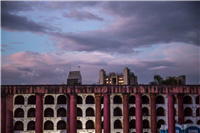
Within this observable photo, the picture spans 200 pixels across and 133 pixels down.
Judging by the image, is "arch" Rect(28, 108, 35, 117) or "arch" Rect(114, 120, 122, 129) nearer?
"arch" Rect(28, 108, 35, 117)

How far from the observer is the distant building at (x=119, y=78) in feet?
314

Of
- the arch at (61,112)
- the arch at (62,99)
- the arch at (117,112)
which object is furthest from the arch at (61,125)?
the arch at (117,112)

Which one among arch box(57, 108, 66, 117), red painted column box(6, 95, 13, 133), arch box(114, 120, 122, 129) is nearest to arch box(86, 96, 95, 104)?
arch box(57, 108, 66, 117)

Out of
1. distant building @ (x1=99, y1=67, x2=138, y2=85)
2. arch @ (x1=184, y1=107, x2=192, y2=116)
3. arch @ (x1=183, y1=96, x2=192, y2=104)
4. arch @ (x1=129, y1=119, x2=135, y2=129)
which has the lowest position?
arch @ (x1=129, y1=119, x2=135, y2=129)

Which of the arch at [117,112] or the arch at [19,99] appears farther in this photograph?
the arch at [117,112]

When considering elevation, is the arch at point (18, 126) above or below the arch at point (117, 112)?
below

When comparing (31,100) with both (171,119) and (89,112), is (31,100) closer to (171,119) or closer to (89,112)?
(89,112)

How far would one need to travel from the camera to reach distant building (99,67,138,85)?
314 feet

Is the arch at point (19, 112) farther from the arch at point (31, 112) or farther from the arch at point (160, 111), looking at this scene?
the arch at point (160, 111)

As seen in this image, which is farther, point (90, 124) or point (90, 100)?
point (90, 100)

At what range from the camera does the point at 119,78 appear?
344 feet

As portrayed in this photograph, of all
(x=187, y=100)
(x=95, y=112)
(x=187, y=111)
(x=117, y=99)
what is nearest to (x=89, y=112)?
(x=95, y=112)

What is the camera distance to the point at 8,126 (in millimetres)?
42188

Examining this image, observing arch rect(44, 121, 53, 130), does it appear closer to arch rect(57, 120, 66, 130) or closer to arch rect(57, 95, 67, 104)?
arch rect(57, 120, 66, 130)
